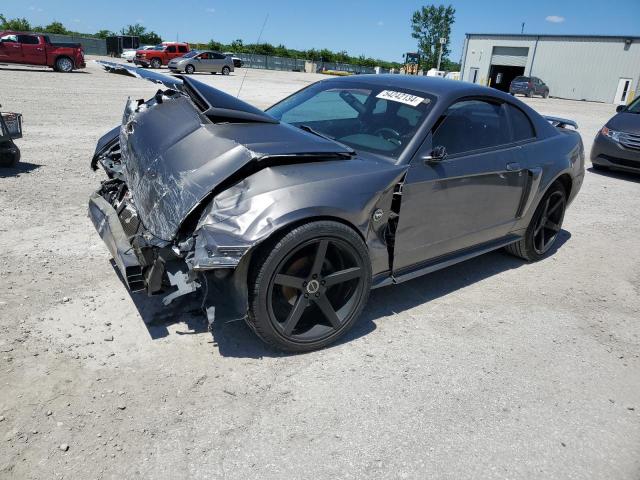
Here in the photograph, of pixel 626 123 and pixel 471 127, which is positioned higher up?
pixel 471 127

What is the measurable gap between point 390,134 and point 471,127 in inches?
28.3

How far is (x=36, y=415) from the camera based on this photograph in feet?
7.66

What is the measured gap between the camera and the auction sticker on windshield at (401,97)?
11.7ft

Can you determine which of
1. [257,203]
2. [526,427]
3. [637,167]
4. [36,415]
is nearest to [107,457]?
[36,415]

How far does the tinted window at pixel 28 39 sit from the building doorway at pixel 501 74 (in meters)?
39.6

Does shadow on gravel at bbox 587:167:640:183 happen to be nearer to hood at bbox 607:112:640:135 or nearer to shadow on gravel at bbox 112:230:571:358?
hood at bbox 607:112:640:135

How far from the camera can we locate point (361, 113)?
3.82m

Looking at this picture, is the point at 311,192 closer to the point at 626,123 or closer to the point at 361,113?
the point at 361,113

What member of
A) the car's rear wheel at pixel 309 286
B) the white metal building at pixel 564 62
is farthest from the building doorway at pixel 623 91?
the car's rear wheel at pixel 309 286

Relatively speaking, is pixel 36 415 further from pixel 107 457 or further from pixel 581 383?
pixel 581 383

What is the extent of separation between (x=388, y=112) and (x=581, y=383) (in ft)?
7.19

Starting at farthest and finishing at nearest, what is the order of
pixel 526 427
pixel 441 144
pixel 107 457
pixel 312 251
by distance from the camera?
pixel 441 144 → pixel 312 251 → pixel 526 427 → pixel 107 457

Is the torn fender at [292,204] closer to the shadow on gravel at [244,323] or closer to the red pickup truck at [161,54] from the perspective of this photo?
the shadow on gravel at [244,323]

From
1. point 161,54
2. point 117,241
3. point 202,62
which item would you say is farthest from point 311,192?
point 161,54
